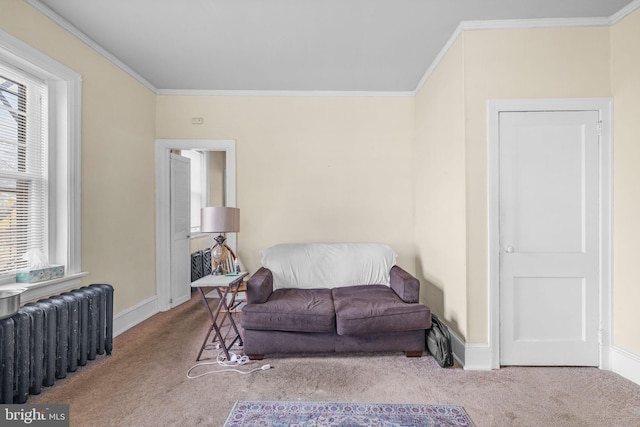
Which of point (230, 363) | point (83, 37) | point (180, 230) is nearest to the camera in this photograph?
point (230, 363)

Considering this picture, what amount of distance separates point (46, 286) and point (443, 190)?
11.3 ft

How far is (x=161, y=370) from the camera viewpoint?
8.09 ft

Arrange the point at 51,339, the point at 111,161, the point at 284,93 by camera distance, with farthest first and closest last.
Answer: the point at 284,93, the point at 111,161, the point at 51,339

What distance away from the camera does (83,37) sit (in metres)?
2.71

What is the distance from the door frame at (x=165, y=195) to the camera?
3850mm

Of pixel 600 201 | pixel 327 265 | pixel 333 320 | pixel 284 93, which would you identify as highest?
pixel 284 93

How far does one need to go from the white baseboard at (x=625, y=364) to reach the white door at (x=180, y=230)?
4.57 meters

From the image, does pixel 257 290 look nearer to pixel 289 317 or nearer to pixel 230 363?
pixel 289 317

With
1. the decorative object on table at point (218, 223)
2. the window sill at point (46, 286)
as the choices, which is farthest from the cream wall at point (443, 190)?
the window sill at point (46, 286)

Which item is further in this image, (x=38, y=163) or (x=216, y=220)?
(x=216, y=220)

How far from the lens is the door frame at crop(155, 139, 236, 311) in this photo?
3.85 m

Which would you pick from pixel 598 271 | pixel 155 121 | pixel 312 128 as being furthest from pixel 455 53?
pixel 155 121

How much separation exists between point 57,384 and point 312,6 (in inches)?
134

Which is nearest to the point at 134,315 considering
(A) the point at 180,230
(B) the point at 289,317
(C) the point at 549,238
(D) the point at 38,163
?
(A) the point at 180,230
